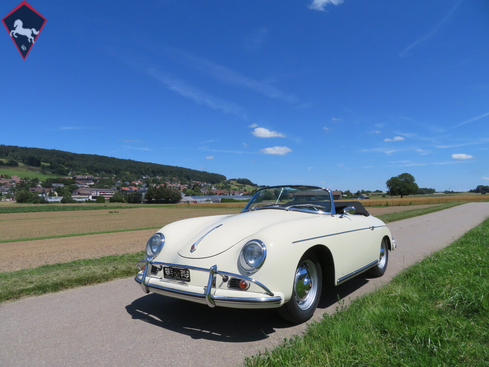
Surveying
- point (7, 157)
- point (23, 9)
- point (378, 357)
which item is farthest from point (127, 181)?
point (378, 357)

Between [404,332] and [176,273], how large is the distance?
2.05m

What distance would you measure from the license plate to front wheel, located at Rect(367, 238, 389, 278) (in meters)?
3.18

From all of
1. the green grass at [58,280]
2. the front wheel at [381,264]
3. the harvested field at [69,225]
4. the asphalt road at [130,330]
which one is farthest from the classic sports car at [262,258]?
the harvested field at [69,225]

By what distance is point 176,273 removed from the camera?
3.07 meters

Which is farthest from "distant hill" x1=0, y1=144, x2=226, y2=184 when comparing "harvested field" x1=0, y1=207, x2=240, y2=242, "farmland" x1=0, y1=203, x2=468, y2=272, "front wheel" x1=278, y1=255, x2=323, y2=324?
"front wheel" x1=278, y1=255, x2=323, y2=324

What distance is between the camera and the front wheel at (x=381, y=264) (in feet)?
16.0

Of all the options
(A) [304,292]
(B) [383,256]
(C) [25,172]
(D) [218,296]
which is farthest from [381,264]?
(C) [25,172]

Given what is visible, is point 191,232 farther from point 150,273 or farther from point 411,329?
point 411,329

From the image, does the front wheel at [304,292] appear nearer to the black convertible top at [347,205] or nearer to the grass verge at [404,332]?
the grass verge at [404,332]

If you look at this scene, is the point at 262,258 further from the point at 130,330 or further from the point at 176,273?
the point at 130,330

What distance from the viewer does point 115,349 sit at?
2547mm

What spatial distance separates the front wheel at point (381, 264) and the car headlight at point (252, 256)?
9.40ft

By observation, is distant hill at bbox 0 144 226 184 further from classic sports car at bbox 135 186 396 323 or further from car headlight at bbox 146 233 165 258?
classic sports car at bbox 135 186 396 323

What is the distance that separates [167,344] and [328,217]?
2.21m
